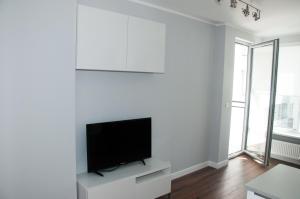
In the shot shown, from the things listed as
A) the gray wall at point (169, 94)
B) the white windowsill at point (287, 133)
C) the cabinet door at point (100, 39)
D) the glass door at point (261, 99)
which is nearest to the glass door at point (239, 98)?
the glass door at point (261, 99)

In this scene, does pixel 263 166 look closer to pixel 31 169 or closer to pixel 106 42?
pixel 106 42

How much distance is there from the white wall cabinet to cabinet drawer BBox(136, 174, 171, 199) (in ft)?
4.58

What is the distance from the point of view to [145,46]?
2.87m

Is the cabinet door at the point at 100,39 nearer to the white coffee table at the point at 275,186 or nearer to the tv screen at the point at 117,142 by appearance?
the tv screen at the point at 117,142

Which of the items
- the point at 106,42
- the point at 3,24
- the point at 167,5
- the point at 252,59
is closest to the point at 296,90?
the point at 252,59

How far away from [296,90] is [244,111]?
1118 mm

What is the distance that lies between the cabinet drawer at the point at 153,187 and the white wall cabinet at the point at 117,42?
4.58 ft

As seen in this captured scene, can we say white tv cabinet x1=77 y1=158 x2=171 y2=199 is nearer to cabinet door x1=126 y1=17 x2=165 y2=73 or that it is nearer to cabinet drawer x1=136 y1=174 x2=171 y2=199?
cabinet drawer x1=136 y1=174 x2=171 y2=199

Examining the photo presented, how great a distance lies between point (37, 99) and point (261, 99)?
4416 mm

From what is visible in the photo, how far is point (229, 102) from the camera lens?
4621 millimetres

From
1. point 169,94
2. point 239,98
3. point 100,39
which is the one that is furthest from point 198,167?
point 100,39

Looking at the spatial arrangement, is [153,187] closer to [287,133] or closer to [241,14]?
[241,14]

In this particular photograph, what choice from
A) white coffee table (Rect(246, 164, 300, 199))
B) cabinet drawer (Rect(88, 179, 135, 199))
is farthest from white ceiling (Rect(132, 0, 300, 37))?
cabinet drawer (Rect(88, 179, 135, 199))

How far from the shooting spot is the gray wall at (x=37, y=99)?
1.90 m
